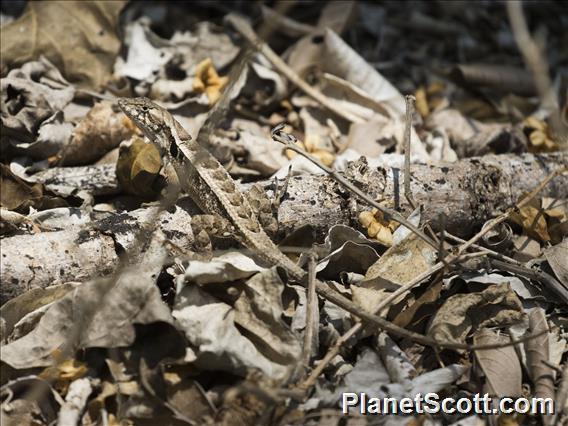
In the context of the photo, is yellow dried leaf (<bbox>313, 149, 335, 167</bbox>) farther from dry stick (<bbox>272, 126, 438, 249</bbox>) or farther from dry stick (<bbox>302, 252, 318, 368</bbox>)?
dry stick (<bbox>302, 252, 318, 368</bbox>)

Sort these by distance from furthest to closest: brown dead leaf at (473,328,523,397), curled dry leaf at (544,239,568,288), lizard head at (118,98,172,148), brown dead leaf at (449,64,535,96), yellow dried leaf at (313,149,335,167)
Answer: brown dead leaf at (449,64,535,96), yellow dried leaf at (313,149,335,167), lizard head at (118,98,172,148), curled dry leaf at (544,239,568,288), brown dead leaf at (473,328,523,397)

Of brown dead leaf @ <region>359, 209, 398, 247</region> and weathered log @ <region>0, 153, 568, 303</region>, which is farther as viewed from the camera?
brown dead leaf @ <region>359, 209, 398, 247</region>

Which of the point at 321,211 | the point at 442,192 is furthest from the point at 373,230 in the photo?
the point at 442,192

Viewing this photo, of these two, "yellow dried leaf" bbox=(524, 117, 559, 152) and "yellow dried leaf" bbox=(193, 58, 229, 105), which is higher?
"yellow dried leaf" bbox=(193, 58, 229, 105)

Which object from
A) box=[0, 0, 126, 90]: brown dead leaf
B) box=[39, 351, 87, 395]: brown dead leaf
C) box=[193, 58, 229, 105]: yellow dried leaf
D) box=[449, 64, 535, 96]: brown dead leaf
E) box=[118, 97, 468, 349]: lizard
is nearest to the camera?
box=[39, 351, 87, 395]: brown dead leaf

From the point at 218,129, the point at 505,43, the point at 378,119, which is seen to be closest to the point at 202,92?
the point at 218,129

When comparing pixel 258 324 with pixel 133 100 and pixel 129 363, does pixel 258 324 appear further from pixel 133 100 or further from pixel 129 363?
pixel 133 100

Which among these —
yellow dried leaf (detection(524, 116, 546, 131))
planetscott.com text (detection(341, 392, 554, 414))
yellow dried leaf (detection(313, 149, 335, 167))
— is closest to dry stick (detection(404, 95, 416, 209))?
yellow dried leaf (detection(313, 149, 335, 167))
